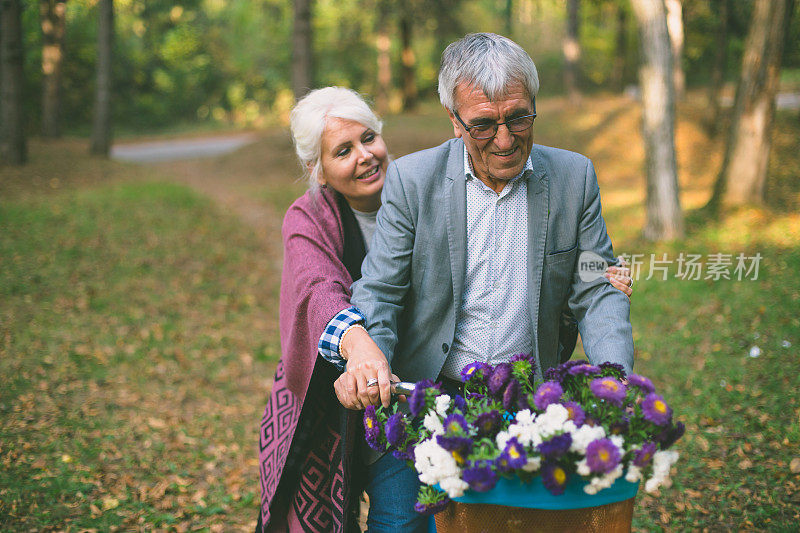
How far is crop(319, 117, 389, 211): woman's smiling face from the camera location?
2.82 m

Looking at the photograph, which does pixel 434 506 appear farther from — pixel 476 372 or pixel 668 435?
pixel 668 435

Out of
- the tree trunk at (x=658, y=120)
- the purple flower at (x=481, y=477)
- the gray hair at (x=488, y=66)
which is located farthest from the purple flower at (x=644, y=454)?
the tree trunk at (x=658, y=120)

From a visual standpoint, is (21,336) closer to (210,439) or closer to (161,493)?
(210,439)

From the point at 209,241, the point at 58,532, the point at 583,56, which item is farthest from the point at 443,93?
the point at 583,56

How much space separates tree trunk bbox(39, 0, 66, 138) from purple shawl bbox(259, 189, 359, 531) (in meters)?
19.3

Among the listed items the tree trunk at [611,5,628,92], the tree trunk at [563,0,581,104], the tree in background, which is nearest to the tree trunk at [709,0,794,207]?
the tree trunk at [563,0,581,104]

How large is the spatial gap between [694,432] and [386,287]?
387 cm

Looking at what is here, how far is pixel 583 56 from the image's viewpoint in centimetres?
3478

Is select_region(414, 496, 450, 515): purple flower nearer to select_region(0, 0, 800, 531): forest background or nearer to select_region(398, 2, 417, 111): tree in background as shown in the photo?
select_region(0, 0, 800, 531): forest background

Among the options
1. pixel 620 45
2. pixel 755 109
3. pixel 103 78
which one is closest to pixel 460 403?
pixel 755 109

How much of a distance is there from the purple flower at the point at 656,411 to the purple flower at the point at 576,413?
0.15 m

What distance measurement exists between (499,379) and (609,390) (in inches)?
12.9

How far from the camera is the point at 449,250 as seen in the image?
7.95ft

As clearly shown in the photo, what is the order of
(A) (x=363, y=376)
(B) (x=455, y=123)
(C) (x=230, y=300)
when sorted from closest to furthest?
(A) (x=363, y=376), (B) (x=455, y=123), (C) (x=230, y=300)
